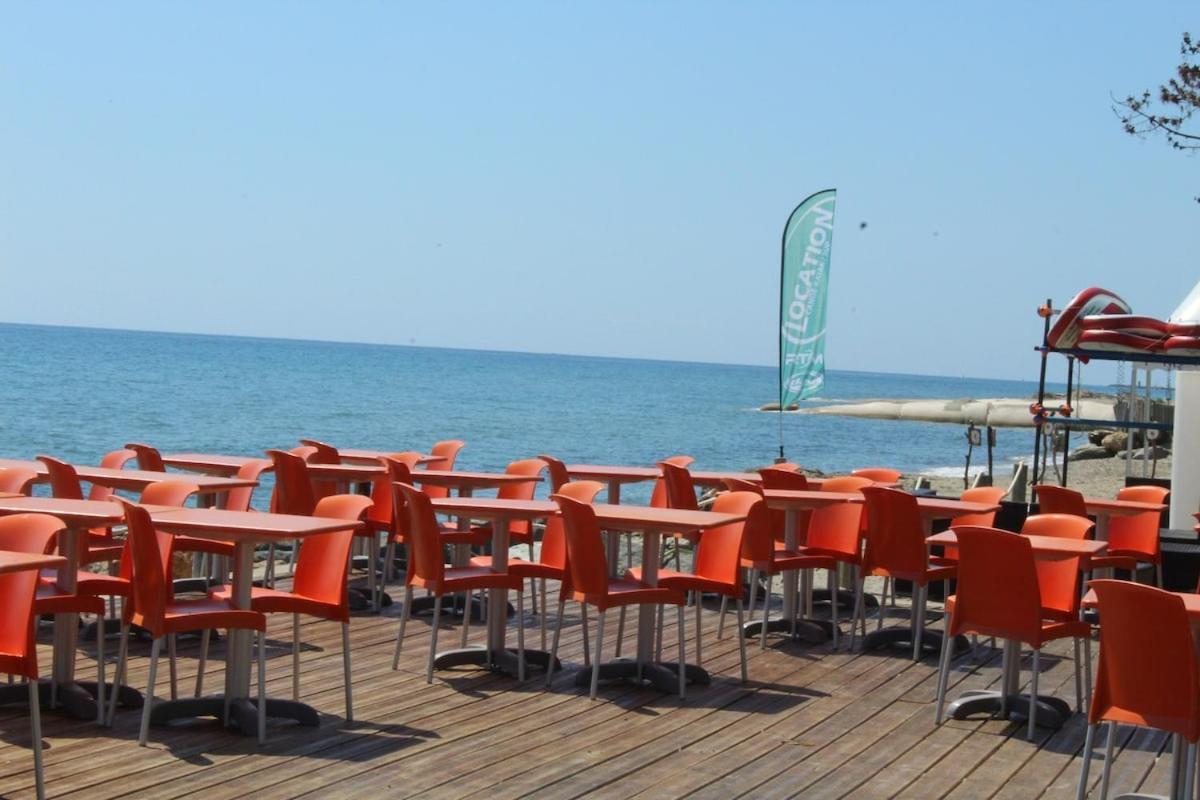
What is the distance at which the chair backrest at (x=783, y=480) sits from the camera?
383 inches

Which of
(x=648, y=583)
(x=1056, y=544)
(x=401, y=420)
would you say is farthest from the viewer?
(x=401, y=420)

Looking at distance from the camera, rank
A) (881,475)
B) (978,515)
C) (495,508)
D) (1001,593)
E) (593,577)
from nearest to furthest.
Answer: (1001,593), (593,577), (495,508), (978,515), (881,475)

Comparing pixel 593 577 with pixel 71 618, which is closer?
pixel 71 618

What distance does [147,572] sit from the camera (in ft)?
18.4

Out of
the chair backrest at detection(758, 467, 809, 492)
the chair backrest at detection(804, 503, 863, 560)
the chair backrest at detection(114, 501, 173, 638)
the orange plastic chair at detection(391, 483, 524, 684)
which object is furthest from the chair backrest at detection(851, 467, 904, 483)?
the chair backrest at detection(114, 501, 173, 638)

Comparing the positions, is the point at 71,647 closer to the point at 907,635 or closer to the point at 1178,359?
the point at 907,635

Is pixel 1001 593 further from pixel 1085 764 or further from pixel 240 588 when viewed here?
pixel 240 588

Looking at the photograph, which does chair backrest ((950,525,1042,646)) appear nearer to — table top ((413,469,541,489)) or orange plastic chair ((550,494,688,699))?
orange plastic chair ((550,494,688,699))

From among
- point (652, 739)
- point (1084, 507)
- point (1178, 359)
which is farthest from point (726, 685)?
point (1178, 359)

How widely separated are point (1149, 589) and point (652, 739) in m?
2.22

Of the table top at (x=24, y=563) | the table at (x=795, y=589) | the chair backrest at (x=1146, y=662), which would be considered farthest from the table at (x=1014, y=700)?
the table top at (x=24, y=563)

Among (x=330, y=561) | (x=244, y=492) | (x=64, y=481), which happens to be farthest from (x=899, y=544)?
(x=64, y=481)

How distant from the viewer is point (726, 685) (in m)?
7.28

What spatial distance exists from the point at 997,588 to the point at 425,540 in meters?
2.66
